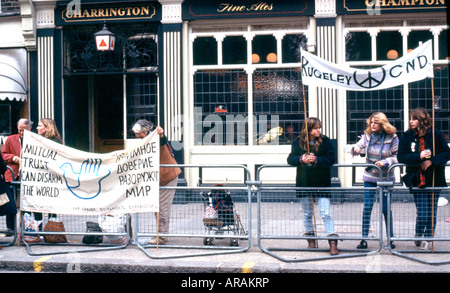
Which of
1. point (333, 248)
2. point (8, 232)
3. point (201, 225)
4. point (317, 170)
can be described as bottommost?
point (333, 248)

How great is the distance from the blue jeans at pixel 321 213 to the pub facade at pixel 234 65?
15.3ft

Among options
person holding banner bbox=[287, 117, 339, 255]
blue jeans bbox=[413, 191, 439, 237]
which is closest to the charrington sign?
person holding banner bbox=[287, 117, 339, 255]

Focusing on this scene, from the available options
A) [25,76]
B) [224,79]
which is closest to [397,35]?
[224,79]

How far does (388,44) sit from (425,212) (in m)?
5.72

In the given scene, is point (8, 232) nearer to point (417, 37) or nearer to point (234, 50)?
point (234, 50)

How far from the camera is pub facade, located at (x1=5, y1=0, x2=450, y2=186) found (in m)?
12.1

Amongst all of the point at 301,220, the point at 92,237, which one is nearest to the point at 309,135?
the point at 301,220

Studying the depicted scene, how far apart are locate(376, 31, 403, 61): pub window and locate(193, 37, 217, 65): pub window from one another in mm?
3524

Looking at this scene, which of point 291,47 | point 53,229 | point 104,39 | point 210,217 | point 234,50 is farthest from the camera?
point 234,50

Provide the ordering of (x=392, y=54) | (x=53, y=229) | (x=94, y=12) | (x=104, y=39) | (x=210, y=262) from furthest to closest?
1. (x=94, y=12)
2. (x=104, y=39)
3. (x=392, y=54)
4. (x=53, y=229)
5. (x=210, y=262)

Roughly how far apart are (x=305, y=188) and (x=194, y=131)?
5.51 meters

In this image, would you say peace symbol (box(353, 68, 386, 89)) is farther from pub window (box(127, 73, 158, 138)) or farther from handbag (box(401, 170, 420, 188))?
pub window (box(127, 73, 158, 138))

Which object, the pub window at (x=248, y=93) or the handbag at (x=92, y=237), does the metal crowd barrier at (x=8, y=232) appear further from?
the pub window at (x=248, y=93)

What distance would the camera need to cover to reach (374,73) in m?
7.38
